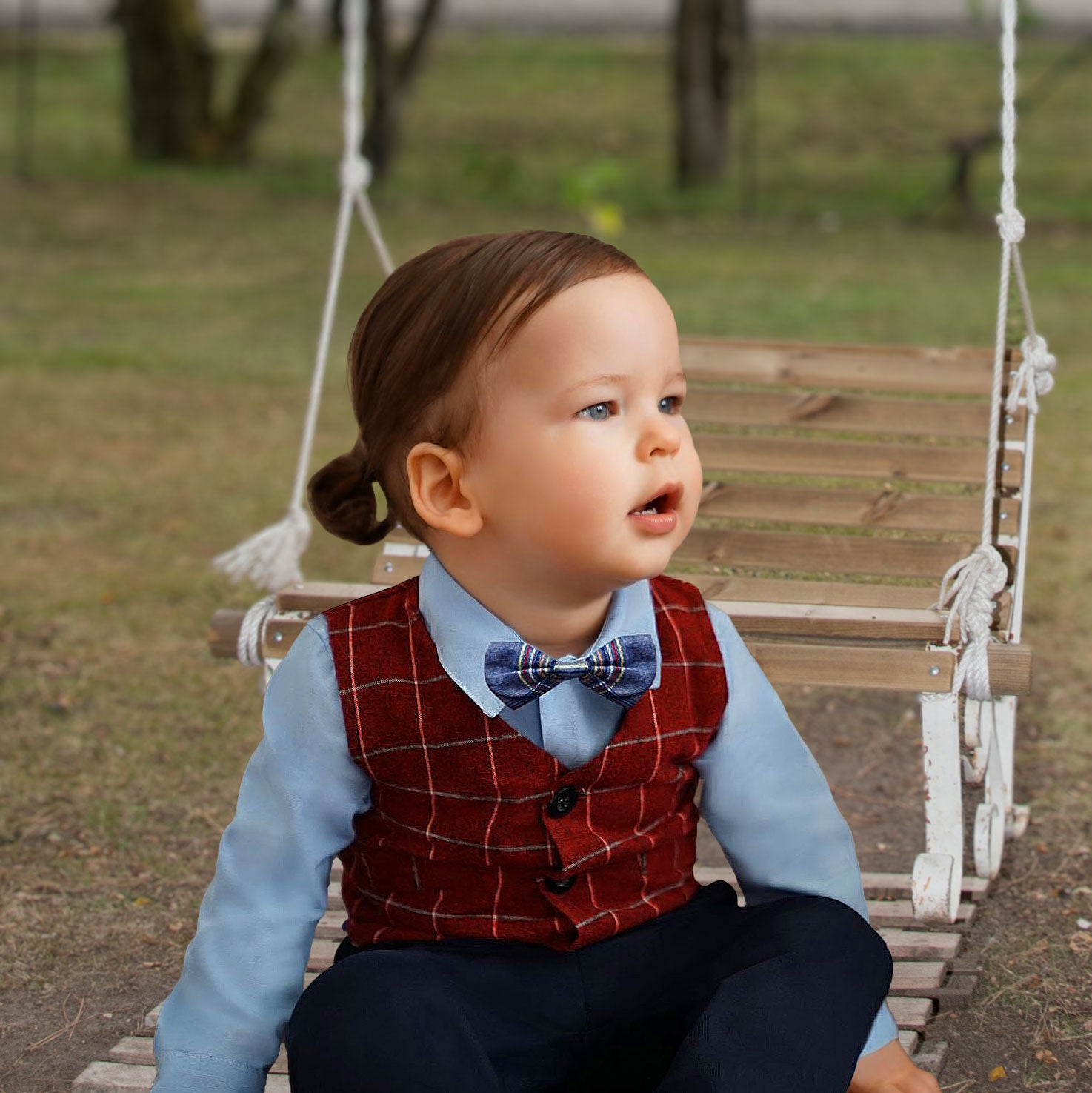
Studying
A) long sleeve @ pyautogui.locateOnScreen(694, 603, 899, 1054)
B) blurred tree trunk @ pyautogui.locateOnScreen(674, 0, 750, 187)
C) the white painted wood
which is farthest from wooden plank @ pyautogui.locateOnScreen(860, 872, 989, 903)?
blurred tree trunk @ pyautogui.locateOnScreen(674, 0, 750, 187)

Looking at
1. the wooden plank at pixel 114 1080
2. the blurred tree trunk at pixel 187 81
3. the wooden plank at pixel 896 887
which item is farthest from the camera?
the blurred tree trunk at pixel 187 81

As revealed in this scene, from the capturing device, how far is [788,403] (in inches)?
140

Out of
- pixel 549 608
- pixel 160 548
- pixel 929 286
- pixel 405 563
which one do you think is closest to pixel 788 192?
pixel 929 286

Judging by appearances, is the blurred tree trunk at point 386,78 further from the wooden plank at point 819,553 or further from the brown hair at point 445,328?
the brown hair at point 445,328

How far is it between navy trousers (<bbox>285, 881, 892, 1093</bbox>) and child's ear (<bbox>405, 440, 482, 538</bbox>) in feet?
1.49

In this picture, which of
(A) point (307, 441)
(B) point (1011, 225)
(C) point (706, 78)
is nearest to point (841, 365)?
(B) point (1011, 225)

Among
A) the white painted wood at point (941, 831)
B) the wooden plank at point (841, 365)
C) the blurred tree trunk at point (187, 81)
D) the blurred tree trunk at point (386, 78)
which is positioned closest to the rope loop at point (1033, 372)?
the wooden plank at point (841, 365)

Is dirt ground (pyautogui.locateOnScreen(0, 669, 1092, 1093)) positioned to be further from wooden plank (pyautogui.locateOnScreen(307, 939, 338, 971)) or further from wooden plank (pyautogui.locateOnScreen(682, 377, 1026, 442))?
wooden plank (pyautogui.locateOnScreen(682, 377, 1026, 442))

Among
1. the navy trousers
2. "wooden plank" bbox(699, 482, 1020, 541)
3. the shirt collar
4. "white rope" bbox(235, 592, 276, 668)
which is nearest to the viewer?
the navy trousers

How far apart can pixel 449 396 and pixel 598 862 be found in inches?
20.6

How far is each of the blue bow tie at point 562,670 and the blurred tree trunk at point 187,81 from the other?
10.8 metres

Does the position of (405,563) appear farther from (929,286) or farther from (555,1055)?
(929,286)

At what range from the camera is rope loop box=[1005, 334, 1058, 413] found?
2953mm

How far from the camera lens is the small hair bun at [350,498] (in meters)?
1.96
